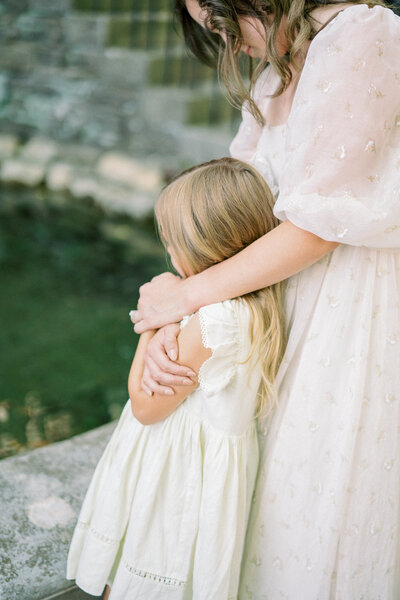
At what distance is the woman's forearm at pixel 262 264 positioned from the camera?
1078 mm

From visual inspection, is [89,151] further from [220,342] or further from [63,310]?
[220,342]

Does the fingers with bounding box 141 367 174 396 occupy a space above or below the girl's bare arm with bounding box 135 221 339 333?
below

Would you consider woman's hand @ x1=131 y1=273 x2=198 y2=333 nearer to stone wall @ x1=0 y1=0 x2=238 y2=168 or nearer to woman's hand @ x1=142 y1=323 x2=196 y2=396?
woman's hand @ x1=142 y1=323 x2=196 y2=396

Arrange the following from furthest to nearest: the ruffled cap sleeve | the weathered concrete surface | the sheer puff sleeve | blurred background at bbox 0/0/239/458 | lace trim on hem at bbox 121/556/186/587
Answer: blurred background at bbox 0/0/239/458
the weathered concrete surface
lace trim on hem at bbox 121/556/186/587
the ruffled cap sleeve
the sheer puff sleeve

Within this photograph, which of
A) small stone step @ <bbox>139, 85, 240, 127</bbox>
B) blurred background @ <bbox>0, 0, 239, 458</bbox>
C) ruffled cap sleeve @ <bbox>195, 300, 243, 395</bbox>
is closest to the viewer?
ruffled cap sleeve @ <bbox>195, 300, 243, 395</bbox>

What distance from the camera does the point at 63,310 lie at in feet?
11.5

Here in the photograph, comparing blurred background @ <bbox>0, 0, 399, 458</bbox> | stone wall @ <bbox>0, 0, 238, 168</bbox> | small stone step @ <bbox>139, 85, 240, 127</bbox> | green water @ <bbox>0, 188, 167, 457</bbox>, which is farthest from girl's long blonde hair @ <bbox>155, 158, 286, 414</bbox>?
small stone step @ <bbox>139, 85, 240, 127</bbox>

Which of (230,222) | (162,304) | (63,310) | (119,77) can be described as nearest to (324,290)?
(230,222)

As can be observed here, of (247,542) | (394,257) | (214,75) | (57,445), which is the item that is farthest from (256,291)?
(214,75)

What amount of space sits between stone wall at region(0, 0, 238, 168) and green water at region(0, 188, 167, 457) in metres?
0.81

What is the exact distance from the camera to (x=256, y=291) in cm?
119

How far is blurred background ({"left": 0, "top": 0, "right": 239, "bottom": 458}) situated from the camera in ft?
11.6

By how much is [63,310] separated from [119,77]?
2.61 m

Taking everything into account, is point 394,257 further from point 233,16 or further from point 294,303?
point 233,16
